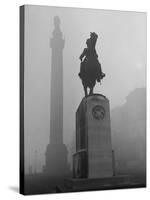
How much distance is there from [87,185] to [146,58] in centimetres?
370

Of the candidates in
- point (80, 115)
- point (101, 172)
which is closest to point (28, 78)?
point (80, 115)

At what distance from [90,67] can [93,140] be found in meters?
1.86

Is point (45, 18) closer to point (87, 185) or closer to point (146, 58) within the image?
point (146, 58)

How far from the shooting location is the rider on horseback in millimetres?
17000

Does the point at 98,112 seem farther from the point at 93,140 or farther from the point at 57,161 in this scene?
the point at 57,161

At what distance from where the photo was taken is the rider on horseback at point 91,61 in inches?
669

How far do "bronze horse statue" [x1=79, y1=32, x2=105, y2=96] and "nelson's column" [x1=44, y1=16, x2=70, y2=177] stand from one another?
62cm

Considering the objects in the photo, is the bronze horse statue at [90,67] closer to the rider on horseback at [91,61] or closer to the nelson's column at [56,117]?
the rider on horseback at [91,61]

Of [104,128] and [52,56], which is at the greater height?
[52,56]

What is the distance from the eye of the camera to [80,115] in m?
16.9

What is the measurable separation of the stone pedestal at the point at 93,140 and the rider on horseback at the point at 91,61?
56 cm

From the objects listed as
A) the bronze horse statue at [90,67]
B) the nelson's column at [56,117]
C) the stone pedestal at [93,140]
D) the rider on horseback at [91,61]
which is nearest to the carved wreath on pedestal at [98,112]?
the stone pedestal at [93,140]

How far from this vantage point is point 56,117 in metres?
16.7

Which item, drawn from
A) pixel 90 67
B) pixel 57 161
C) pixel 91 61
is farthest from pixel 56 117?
pixel 91 61
